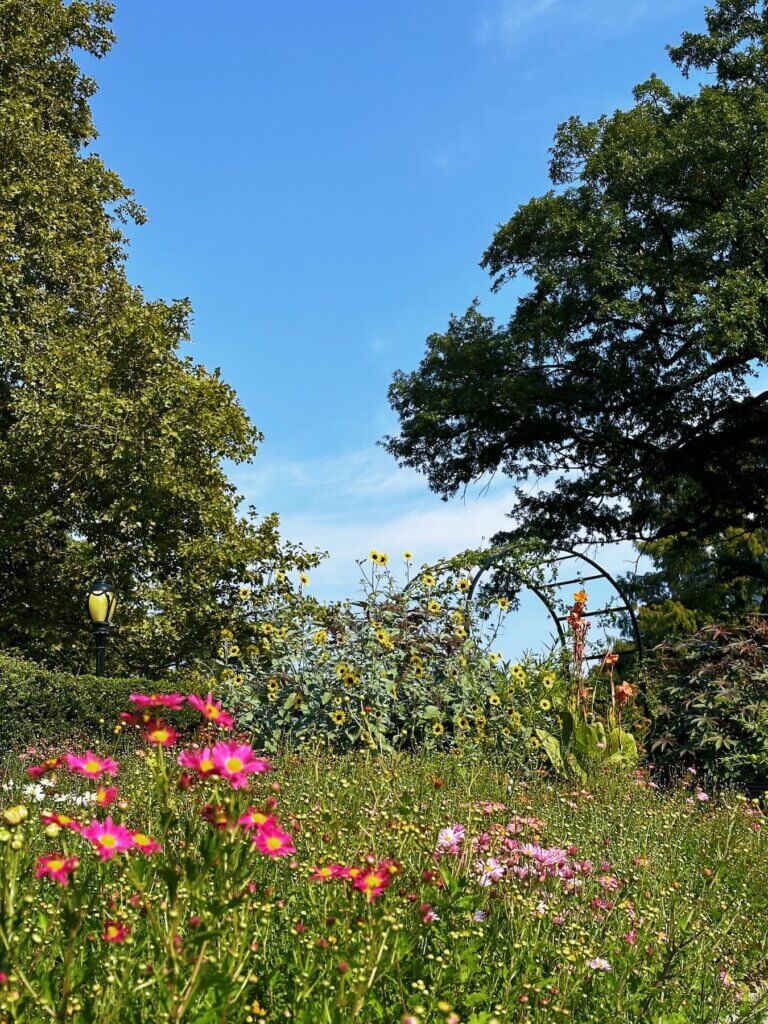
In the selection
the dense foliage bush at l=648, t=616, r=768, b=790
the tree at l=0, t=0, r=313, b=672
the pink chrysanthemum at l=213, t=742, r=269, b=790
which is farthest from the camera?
the tree at l=0, t=0, r=313, b=672

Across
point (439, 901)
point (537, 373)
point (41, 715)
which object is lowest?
point (439, 901)

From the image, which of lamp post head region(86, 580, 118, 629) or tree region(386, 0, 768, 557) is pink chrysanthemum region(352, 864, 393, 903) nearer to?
lamp post head region(86, 580, 118, 629)

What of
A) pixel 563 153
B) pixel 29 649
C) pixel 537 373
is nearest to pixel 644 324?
pixel 537 373

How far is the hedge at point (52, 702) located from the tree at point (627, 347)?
792cm

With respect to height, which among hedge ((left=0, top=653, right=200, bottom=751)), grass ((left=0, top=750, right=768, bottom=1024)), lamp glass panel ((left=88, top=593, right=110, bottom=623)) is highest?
lamp glass panel ((left=88, top=593, right=110, bottom=623))

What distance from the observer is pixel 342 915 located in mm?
2383

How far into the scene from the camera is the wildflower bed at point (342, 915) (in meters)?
1.71

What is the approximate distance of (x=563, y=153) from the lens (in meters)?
15.7

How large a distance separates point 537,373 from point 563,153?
4.08 metres

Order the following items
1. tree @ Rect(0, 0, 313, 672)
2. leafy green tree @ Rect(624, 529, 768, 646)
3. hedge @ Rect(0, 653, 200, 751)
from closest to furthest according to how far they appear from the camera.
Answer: hedge @ Rect(0, 653, 200, 751), tree @ Rect(0, 0, 313, 672), leafy green tree @ Rect(624, 529, 768, 646)

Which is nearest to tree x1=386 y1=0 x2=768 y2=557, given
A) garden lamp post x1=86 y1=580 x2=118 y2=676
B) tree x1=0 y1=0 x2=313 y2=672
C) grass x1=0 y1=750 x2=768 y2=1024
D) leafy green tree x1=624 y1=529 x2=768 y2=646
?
leafy green tree x1=624 y1=529 x2=768 y2=646

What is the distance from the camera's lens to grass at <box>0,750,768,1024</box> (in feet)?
5.65

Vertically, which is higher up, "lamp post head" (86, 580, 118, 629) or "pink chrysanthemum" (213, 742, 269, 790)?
"lamp post head" (86, 580, 118, 629)

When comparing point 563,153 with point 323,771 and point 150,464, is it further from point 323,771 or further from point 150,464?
point 323,771
